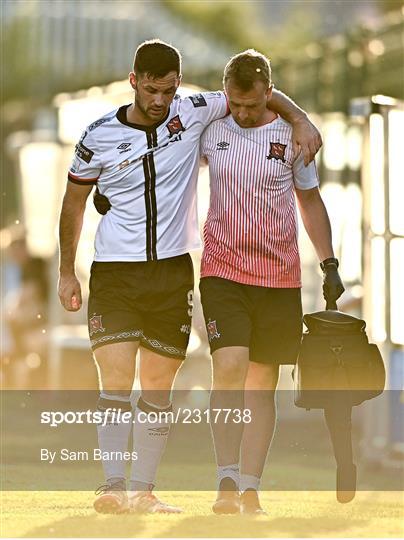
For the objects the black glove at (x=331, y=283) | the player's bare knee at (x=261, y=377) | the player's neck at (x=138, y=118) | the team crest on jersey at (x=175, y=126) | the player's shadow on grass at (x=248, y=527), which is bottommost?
the player's shadow on grass at (x=248, y=527)

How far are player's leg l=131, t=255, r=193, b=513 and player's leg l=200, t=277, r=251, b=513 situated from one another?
9 centimetres

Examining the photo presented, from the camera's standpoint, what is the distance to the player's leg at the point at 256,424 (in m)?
5.79

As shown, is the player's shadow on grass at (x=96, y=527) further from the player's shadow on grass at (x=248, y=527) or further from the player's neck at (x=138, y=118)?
the player's neck at (x=138, y=118)

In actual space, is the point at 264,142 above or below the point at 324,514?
above

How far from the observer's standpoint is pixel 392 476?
791 cm

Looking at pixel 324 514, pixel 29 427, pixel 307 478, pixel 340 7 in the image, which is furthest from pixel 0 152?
pixel 324 514

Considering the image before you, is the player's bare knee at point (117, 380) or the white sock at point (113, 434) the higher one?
the player's bare knee at point (117, 380)

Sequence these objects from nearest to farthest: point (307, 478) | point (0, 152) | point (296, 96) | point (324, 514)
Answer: point (324, 514) < point (307, 478) < point (296, 96) < point (0, 152)

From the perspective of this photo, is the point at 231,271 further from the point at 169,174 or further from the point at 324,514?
the point at 324,514

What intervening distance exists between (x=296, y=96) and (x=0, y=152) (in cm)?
868

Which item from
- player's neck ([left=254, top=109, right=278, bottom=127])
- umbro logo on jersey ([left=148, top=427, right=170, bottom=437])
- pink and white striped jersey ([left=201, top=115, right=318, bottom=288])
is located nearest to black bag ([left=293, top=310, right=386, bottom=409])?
Result: pink and white striped jersey ([left=201, top=115, right=318, bottom=288])

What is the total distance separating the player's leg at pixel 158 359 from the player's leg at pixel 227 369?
94mm

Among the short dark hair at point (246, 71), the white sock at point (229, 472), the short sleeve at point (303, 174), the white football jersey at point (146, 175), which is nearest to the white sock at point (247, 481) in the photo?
the white sock at point (229, 472)

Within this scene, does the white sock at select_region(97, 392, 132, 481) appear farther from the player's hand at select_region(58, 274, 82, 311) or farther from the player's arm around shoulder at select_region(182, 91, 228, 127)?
the player's arm around shoulder at select_region(182, 91, 228, 127)
